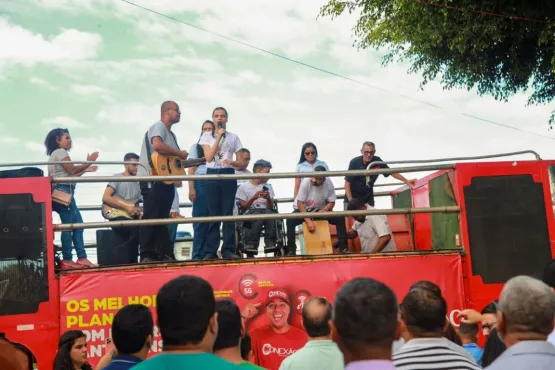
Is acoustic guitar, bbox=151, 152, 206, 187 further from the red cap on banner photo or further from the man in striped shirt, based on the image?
the man in striped shirt

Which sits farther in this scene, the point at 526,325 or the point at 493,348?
the point at 493,348

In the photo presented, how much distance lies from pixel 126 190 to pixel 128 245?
0.76m

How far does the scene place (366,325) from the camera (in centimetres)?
266

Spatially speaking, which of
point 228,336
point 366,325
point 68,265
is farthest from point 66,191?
point 366,325

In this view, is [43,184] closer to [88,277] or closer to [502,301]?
[88,277]

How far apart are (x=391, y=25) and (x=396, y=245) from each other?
8.51 meters

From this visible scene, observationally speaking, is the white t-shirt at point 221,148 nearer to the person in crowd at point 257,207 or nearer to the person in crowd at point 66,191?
the person in crowd at point 257,207

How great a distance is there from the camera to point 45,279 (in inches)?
277

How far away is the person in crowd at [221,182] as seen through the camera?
326 inches

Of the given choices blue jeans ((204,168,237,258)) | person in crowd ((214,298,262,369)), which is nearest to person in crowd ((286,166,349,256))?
blue jeans ((204,168,237,258))

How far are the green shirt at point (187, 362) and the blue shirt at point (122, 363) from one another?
0.76m

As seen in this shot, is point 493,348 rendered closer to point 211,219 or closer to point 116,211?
point 211,219

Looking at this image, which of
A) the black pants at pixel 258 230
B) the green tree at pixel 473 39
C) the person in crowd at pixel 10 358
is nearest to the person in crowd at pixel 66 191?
the black pants at pixel 258 230

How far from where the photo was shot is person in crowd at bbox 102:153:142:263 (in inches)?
339
